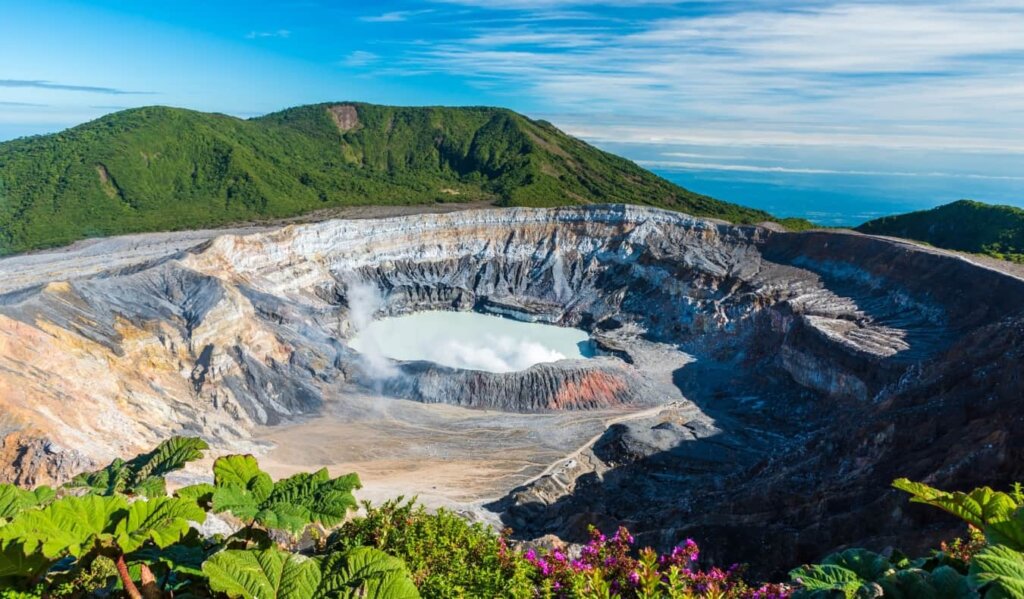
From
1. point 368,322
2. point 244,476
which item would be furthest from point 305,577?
point 368,322

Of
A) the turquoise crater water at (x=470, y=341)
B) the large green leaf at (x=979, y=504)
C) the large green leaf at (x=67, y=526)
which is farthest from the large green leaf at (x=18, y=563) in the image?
the turquoise crater water at (x=470, y=341)

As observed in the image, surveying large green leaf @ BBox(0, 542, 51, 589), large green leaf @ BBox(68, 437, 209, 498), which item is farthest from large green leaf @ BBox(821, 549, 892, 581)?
large green leaf @ BBox(0, 542, 51, 589)

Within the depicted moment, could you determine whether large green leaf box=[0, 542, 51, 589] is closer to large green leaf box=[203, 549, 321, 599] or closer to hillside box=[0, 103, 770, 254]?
large green leaf box=[203, 549, 321, 599]

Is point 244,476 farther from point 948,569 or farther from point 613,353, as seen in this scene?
point 613,353

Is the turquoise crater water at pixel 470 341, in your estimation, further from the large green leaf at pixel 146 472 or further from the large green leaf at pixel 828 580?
the large green leaf at pixel 828 580

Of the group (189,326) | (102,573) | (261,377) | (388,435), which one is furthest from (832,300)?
(102,573)
